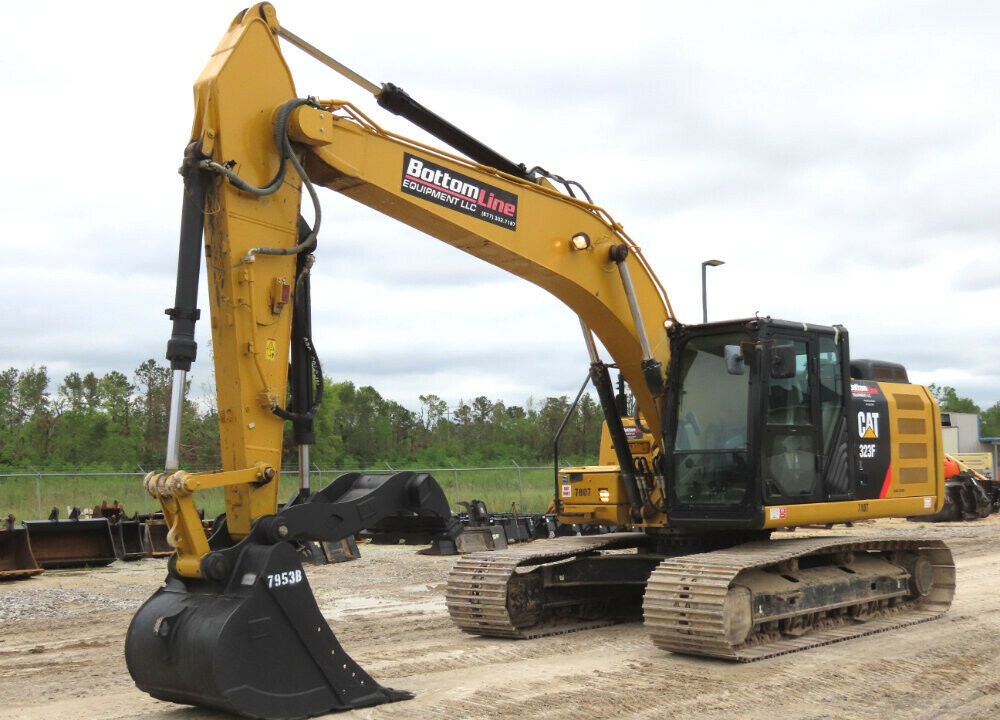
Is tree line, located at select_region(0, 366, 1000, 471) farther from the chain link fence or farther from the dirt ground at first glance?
the dirt ground

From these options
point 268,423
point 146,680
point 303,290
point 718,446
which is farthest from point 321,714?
point 718,446

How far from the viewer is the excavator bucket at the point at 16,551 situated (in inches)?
616

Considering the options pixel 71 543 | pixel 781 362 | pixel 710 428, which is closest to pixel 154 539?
pixel 71 543

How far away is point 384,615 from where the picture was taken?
11.4 m

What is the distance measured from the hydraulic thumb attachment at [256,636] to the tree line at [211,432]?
90.5ft

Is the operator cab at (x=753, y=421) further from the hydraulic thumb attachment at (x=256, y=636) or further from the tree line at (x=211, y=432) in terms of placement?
the tree line at (x=211, y=432)

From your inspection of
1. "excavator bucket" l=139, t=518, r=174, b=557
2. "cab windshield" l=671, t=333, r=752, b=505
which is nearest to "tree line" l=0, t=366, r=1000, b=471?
"excavator bucket" l=139, t=518, r=174, b=557

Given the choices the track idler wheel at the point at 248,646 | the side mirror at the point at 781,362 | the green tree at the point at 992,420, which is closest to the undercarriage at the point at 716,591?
the side mirror at the point at 781,362

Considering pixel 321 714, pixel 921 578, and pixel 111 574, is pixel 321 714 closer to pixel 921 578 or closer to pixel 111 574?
pixel 921 578

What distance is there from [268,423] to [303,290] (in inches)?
39.1

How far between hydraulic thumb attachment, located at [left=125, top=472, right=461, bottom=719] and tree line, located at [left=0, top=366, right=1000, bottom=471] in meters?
27.6

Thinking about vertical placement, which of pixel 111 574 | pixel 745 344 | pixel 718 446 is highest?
pixel 745 344

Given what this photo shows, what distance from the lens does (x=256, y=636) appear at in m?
6.18

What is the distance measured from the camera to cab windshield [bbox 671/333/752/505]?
916cm
